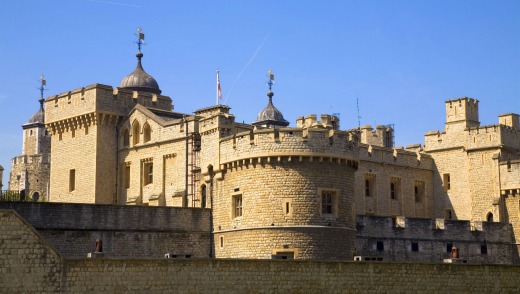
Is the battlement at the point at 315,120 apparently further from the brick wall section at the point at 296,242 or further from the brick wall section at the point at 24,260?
the brick wall section at the point at 24,260

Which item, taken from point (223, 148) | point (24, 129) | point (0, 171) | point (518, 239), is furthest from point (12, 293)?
point (24, 129)

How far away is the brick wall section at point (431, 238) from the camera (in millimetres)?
48125

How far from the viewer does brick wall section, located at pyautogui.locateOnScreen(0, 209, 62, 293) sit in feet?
96.2

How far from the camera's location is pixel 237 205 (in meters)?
43.0

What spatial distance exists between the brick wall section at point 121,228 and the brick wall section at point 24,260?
9.38 meters

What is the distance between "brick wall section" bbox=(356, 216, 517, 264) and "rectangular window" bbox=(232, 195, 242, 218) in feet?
24.2

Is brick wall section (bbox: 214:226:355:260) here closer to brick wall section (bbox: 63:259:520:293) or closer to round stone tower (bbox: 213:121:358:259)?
round stone tower (bbox: 213:121:358:259)

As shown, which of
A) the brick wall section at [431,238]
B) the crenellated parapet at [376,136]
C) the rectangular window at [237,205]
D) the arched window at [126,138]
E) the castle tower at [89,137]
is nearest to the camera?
the rectangular window at [237,205]

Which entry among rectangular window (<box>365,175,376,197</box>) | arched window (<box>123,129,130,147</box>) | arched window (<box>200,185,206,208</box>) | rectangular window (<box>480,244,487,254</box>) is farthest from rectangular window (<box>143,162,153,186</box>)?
rectangular window (<box>480,244,487,254</box>)

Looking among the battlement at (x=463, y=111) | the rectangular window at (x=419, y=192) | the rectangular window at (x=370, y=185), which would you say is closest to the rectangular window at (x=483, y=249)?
the rectangular window at (x=370, y=185)

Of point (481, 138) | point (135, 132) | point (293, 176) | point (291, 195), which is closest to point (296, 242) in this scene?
point (291, 195)

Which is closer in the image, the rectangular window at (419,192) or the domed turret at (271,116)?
the rectangular window at (419,192)

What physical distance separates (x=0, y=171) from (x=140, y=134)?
827 centimetres

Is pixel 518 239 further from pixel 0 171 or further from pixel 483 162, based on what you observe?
pixel 0 171
